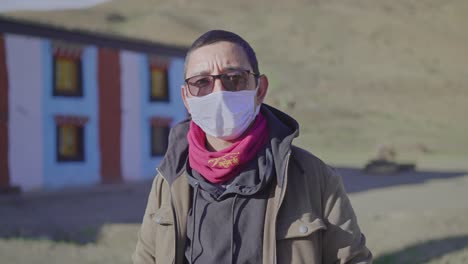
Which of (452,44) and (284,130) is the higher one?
(452,44)

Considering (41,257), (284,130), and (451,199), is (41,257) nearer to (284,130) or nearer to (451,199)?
(284,130)

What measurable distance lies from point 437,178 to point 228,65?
20995 mm

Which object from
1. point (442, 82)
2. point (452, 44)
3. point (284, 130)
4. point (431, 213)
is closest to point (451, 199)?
point (431, 213)

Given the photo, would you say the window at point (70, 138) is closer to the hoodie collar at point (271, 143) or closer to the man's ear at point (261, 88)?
the hoodie collar at point (271, 143)

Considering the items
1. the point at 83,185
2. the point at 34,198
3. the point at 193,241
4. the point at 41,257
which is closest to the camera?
the point at 193,241

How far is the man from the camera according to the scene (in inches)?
93.1

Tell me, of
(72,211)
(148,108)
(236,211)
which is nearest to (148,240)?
(236,211)

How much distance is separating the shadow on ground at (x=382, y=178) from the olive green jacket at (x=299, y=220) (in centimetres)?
1711

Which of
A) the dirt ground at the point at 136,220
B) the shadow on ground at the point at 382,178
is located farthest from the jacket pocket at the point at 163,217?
the shadow on ground at the point at 382,178

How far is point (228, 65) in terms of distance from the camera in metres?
2.50

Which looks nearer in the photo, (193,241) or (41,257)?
(193,241)

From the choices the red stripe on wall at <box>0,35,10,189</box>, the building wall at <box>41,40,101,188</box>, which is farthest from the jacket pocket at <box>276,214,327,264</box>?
the building wall at <box>41,40,101,188</box>

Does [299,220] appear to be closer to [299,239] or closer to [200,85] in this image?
→ [299,239]

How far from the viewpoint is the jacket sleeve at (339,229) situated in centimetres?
238
